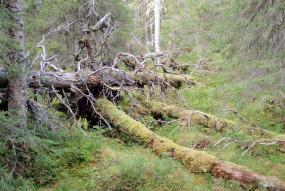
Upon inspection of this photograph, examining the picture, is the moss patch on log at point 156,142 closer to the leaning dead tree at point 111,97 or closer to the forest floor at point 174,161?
the leaning dead tree at point 111,97

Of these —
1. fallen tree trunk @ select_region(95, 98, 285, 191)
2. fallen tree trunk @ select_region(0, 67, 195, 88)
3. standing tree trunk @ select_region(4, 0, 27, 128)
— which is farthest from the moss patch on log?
standing tree trunk @ select_region(4, 0, 27, 128)

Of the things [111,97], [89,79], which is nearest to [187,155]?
[89,79]

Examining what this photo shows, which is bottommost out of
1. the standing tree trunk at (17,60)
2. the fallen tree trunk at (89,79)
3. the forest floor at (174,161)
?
the forest floor at (174,161)

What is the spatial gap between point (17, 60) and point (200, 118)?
6.38 m

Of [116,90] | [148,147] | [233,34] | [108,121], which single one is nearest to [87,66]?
[116,90]

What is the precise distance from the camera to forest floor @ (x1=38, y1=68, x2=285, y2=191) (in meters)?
7.30

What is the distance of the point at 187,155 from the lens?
872cm

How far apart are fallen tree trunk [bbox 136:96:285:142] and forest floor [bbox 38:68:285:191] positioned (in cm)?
22

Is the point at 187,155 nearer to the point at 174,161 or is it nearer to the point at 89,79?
the point at 174,161

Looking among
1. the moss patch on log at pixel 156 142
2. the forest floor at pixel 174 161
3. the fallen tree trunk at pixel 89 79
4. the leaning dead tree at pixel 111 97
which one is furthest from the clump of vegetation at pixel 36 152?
the fallen tree trunk at pixel 89 79

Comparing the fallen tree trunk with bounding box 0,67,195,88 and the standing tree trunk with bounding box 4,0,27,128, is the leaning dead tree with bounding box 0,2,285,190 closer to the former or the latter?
the fallen tree trunk with bounding box 0,67,195,88

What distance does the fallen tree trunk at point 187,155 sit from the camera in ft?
24.9

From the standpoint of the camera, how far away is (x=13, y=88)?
23.6 ft

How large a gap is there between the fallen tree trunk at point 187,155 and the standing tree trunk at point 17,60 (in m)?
3.43
